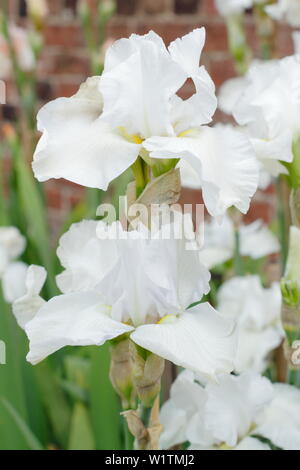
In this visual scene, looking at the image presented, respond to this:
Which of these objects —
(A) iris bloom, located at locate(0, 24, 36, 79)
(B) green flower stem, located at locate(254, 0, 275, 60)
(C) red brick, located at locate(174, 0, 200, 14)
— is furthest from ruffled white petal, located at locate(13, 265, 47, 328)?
(C) red brick, located at locate(174, 0, 200, 14)

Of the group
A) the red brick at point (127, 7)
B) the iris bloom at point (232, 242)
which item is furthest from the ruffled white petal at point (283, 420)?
the red brick at point (127, 7)

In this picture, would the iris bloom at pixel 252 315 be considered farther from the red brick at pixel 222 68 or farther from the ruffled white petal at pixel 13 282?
the red brick at pixel 222 68

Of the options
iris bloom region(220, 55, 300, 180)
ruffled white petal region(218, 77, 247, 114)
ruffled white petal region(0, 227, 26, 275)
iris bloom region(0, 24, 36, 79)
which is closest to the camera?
iris bloom region(220, 55, 300, 180)

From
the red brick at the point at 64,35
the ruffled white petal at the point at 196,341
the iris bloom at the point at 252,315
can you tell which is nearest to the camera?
the ruffled white petal at the point at 196,341

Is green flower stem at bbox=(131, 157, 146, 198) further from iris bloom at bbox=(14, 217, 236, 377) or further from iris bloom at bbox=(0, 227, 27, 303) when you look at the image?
iris bloom at bbox=(0, 227, 27, 303)

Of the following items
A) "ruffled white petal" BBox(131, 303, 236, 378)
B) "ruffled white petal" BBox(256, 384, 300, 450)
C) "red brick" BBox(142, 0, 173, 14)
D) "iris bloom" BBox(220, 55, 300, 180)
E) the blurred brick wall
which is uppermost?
"red brick" BBox(142, 0, 173, 14)
